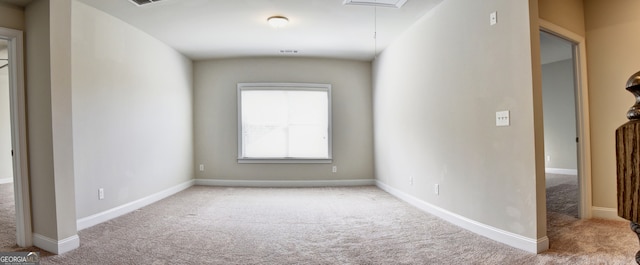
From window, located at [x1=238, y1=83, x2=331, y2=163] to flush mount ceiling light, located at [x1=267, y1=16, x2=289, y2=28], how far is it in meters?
1.74

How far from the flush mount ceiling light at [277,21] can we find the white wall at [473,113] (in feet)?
5.41

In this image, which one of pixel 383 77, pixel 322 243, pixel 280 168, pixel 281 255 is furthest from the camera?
pixel 280 168

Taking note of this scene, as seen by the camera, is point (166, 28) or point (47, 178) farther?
point (166, 28)

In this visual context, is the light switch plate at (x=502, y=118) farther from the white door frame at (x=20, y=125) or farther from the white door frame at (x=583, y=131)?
the white door frame at (x=20, y=125)

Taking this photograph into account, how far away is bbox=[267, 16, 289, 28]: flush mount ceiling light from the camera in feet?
11.1

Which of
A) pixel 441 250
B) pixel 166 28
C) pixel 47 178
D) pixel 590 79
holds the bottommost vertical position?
pixel 441 250

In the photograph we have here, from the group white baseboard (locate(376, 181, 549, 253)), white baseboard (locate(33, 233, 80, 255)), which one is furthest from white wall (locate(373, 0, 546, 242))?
white baseboard (locate(33, 233, 80, 255))

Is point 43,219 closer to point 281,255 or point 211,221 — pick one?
point 211,221

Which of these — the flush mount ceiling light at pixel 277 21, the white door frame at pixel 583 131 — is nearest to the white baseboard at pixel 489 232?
the white door frame at pixel 583 131

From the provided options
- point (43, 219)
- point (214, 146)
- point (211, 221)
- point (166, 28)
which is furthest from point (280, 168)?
point (43, 219)

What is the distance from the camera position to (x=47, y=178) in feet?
7.51

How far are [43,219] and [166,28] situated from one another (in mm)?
2506

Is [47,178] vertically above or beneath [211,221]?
above

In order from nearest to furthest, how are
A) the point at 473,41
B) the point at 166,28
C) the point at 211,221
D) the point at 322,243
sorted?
the point at 322,243
the point at 473,41
the point at 211,221
the point at 166,28
